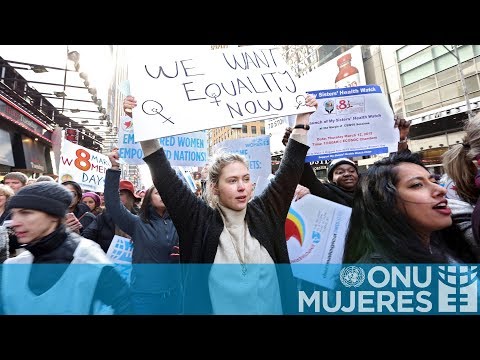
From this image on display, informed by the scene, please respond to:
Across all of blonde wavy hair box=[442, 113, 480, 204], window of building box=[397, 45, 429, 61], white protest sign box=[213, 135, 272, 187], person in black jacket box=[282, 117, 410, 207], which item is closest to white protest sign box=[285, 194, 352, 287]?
person in black jacket box=[282, 117, 410, 207]

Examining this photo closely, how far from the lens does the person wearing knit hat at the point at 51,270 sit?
1586 mm

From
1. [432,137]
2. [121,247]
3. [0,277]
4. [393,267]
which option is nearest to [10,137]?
[121,247]

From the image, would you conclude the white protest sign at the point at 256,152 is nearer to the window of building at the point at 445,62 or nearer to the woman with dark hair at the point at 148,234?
the woman with dark hair at the point at 148,234

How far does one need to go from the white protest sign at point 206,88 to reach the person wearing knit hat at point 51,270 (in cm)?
66

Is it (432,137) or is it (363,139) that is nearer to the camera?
(363,139)

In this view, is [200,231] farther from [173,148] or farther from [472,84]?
[472,84]

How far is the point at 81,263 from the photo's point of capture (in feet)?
5.32

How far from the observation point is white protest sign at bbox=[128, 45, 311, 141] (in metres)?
1.94

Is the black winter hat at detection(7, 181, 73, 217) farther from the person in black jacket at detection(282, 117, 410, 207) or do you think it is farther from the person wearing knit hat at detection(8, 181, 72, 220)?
the person in black jacket at detection(282, 117, 410, 207)

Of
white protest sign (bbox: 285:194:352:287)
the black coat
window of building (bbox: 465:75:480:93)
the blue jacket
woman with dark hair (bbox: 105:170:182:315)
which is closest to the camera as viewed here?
the black coat

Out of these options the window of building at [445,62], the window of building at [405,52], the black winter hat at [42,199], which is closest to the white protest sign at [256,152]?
the black winter hat at [42,199]

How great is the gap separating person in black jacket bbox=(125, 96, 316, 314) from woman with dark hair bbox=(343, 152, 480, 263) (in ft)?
1.42
